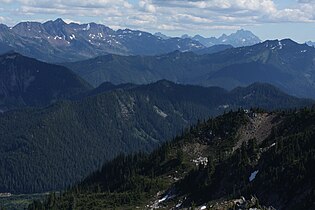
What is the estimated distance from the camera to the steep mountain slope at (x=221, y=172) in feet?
314

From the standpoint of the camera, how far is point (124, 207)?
132500 mm

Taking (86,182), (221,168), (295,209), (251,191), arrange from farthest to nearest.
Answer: (86,182) < (221,168) < (251,191) < (295,209)

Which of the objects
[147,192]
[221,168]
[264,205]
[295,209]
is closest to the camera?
[295,209]

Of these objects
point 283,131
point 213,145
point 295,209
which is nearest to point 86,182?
point 213,145

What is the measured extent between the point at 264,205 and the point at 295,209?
786cm

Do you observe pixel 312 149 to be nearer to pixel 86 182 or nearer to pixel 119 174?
pixel 119 174

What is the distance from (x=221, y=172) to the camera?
12506cm

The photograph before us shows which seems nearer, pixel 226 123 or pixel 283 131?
pixel 283 131

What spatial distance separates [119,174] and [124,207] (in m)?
43.2

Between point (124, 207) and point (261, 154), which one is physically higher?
point (261, 154)

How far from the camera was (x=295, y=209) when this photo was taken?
85875 millimetres

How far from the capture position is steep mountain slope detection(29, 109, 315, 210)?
314 feet

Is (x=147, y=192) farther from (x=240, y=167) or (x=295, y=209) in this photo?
(x=295, y=209)

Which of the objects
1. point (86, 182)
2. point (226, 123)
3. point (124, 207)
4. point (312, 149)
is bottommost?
point (86, 182)
